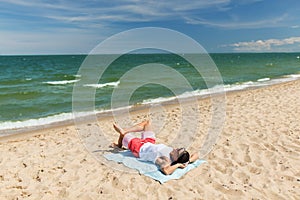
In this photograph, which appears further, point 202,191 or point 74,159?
point 74,159

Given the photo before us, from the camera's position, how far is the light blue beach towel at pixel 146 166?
4.46m

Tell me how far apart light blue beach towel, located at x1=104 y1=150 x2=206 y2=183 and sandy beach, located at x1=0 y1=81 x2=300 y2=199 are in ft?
0.35

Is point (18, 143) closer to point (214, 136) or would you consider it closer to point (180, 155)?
point (180, 155)

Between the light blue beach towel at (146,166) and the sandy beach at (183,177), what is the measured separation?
0.11 m

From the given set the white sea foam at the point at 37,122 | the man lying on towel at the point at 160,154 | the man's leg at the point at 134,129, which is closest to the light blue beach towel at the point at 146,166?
the man lying on towel at the point at 160,154

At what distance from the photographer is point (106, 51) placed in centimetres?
584

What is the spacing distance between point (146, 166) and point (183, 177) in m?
0.71

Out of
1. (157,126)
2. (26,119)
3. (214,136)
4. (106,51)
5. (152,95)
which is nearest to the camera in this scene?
(106,51)

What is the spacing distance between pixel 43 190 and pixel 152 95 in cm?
1145

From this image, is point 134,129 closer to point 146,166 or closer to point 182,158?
point 146,166

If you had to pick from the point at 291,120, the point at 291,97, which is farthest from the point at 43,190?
the point at 291,97

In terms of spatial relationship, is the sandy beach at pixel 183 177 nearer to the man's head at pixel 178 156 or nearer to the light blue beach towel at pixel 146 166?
the light blue beach towel at pixel 146 166

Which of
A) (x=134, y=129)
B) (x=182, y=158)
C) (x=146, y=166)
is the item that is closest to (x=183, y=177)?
(x=182, y=158)

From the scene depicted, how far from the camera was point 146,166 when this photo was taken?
484 centimetres
